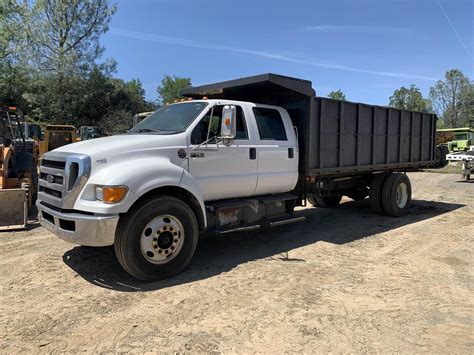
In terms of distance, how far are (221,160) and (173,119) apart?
94cm

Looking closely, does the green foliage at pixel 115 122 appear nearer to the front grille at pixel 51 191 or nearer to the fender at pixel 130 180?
the front grille at pixel 51 191

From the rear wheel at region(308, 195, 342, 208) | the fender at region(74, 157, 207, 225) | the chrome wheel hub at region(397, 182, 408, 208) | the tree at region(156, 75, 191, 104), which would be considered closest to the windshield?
the fender at region(74, 157, 207, 225)

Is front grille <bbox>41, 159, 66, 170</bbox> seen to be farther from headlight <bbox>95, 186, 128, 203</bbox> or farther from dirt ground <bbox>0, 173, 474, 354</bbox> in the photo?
dirt ground <bbox>0, 173, 474, 354</bbox>

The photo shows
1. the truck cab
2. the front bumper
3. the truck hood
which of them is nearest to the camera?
the front bumper

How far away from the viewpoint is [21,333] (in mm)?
3684

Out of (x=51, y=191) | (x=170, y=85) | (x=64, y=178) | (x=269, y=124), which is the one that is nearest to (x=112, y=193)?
(x=64, y=178)

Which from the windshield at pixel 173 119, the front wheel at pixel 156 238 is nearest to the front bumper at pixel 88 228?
the front wheel at pixel 156 238

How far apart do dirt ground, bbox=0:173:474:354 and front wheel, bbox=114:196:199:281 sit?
19cm

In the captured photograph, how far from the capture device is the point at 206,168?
5.70 metres

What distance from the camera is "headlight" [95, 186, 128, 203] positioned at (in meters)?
4.59

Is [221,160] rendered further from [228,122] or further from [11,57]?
[11,57]

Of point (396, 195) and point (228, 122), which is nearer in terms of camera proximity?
point (228, 122)

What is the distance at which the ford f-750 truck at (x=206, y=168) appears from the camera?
15.5 ft

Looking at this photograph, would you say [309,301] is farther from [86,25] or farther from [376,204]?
[86,25]
